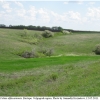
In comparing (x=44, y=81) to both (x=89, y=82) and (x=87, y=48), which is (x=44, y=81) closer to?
(x=89, y=82)

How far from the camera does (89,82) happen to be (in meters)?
17.3

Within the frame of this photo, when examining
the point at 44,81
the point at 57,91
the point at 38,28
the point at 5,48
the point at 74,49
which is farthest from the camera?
the point at 38,28

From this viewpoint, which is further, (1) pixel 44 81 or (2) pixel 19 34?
(2) pixel 19 34

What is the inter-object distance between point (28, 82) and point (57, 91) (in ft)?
21.6

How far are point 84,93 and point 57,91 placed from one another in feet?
6.43

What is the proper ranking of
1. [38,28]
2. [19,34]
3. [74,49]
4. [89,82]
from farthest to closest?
[38,28] → [19,34] → [74,49] → [89,82]

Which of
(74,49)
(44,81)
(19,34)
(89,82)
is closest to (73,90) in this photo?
(89,82)

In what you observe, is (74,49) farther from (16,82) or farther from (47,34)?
(16,82)

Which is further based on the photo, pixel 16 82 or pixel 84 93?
pixel 16 82

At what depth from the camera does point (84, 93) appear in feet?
47.4

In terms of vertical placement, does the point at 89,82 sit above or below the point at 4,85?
above

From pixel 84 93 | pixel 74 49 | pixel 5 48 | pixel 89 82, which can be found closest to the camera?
pixel 84 93

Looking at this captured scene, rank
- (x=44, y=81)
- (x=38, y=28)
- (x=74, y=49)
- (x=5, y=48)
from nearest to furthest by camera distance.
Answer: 1. (x=44, y=81)
2. (x=5, y=48)
3. (x=74, y=49)
4. (x=38, y=28)

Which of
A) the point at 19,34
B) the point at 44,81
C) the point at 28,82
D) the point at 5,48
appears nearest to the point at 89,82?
the point at 44,81
